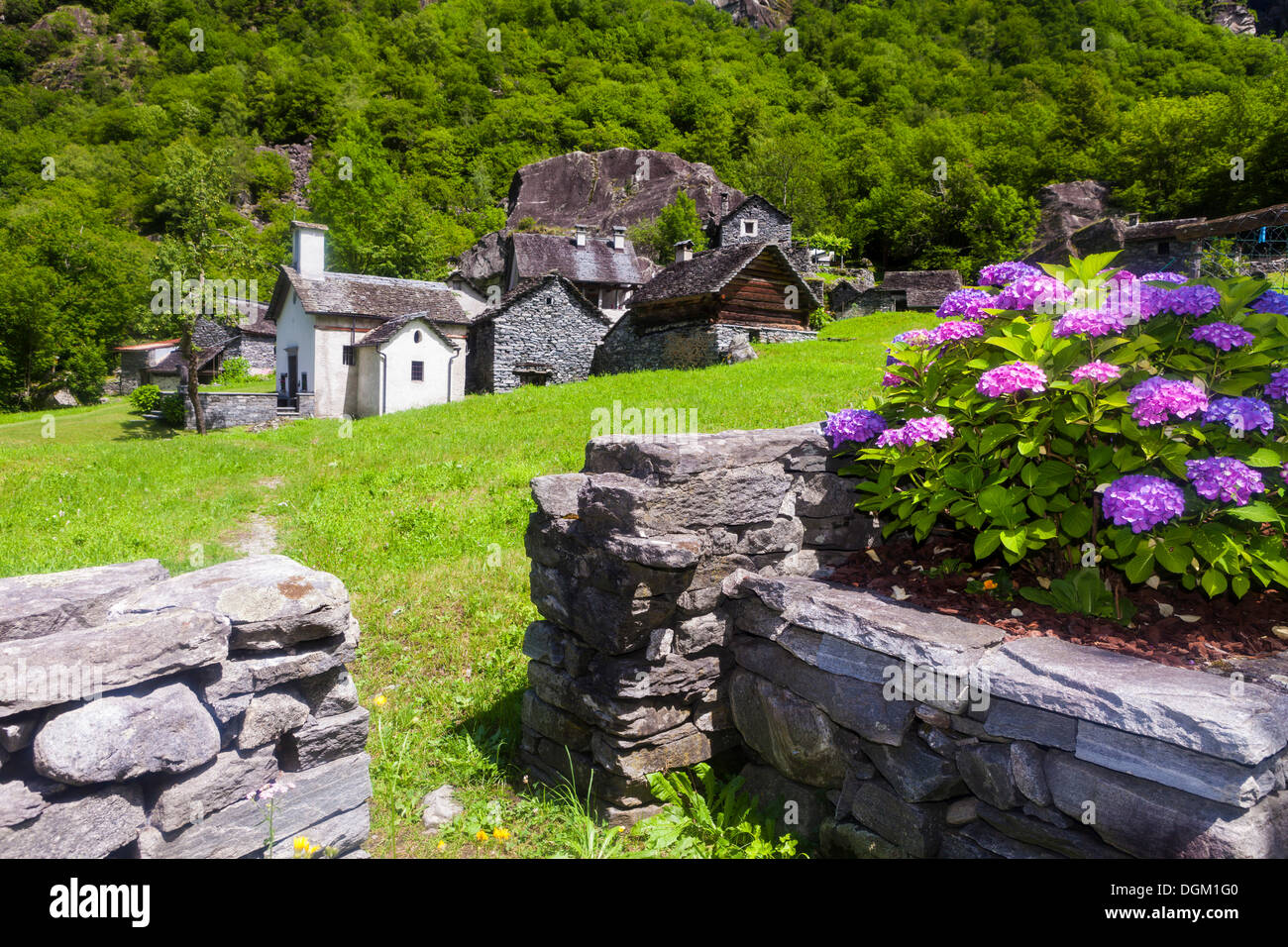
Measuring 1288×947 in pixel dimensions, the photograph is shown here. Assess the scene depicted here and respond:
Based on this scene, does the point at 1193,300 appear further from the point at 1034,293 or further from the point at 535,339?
the point at 535,339

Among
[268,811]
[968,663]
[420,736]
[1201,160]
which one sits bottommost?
[420,736]

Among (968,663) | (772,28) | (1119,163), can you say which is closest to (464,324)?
(968,663)

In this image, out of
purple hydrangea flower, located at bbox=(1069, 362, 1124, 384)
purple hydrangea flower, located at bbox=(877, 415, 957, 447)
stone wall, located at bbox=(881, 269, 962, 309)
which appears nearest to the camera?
purple hydrangea flower, located at bbox=(1069, 362, 1124, 384)

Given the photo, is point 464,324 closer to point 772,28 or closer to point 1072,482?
point 1072,482

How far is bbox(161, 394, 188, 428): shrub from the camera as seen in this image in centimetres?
2797

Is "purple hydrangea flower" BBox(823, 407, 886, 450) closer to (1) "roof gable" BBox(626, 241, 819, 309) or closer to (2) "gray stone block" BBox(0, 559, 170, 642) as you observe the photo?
(2) "gray stone block" BBox(0, 559, 170, 642)

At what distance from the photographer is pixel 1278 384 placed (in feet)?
9.81

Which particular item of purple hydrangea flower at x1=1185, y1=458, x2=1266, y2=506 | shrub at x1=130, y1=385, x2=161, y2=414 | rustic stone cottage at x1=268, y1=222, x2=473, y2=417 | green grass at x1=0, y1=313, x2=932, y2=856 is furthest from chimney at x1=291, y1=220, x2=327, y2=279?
purple hydrangea flower at x1=1185, y1=458, x2=1266, y2=506

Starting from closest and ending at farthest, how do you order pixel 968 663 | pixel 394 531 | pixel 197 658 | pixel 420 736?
pixel 197 658, pixel 968 663, pixel 420 736, pixel 394 531

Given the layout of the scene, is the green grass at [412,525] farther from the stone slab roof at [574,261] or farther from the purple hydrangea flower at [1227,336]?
the stone slab roof at [574,261]

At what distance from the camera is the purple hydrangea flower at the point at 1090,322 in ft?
10.2

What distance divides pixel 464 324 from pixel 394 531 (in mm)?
25933

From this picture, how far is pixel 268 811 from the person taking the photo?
115 inches

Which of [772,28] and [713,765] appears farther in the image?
[772,28]
